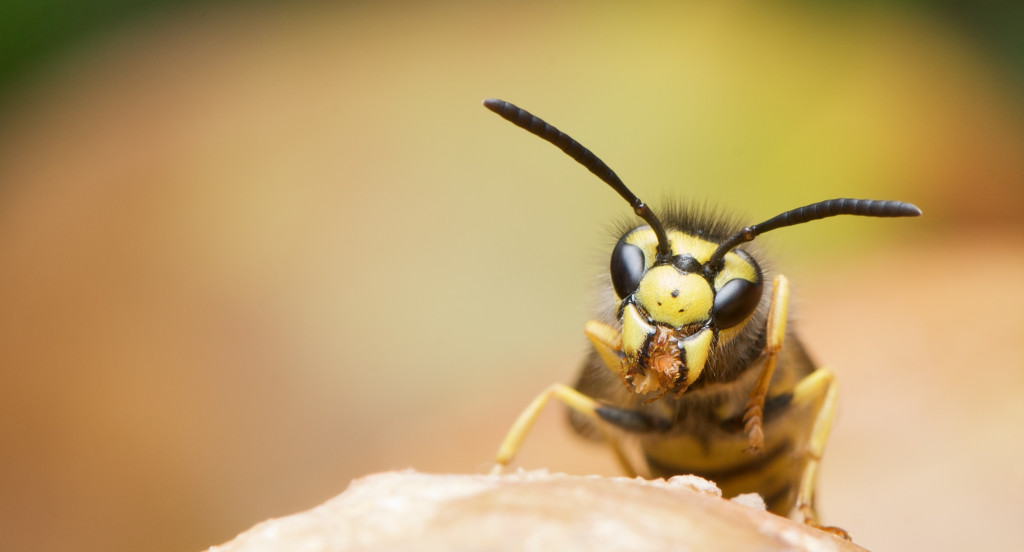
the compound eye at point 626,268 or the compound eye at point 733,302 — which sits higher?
the compound eye at point 626,268

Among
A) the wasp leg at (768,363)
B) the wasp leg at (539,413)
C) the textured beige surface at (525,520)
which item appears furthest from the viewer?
the wasp leg at (539,413)

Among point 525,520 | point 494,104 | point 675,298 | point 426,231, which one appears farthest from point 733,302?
point 426,231

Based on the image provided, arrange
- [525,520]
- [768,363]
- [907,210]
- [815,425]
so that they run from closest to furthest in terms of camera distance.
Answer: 1. [525,520]
2. [907,210]
3. [768,363]
4. [815,425]

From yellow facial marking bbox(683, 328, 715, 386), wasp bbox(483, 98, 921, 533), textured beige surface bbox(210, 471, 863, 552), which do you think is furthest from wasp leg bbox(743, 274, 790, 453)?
textured beige surface bbox(210, 471, 863, 552)

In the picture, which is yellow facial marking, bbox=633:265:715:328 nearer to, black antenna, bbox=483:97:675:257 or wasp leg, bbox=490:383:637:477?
black antenna, bbox=483:97:675:257

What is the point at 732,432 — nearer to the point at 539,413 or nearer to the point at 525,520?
the point at 539,413

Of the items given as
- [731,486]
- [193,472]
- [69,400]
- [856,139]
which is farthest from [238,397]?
[856,139]

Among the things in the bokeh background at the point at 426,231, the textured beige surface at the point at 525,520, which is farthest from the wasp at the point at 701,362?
the bokeh background at the point at 426,231

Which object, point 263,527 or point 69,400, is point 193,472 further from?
point 263,527

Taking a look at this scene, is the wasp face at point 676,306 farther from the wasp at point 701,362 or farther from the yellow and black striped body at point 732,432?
the yellow and black striped body at point 732,432
